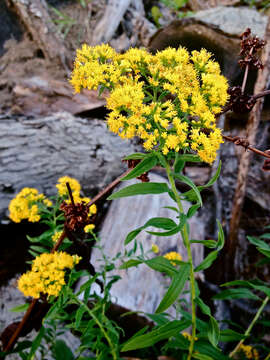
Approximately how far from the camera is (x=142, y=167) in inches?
33.5

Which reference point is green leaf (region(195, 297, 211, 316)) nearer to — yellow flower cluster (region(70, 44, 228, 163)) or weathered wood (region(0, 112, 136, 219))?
yellow flower cluster (region(70, 44, 228, 163))

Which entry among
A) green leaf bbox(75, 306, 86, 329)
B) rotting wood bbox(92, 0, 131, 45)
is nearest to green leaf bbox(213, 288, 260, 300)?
green leaf bbox(75, 306, 86, 329)

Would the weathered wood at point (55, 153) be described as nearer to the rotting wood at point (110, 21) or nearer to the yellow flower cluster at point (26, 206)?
the yellow flower cluster at point (26, 206)

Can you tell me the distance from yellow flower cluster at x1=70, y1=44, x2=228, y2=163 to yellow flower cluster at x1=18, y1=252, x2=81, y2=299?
555 mm

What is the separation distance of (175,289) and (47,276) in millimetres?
489

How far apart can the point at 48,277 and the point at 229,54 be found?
236 cm

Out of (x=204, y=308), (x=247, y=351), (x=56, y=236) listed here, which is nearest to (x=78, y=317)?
(x=56, y=236)

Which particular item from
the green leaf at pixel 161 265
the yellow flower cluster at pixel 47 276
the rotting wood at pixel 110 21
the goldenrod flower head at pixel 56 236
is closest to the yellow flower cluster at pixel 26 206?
the goldenrod flower head at pixel 56 236

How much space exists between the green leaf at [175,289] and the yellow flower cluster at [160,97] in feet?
1.25

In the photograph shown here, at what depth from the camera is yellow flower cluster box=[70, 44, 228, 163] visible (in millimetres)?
833

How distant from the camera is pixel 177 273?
94cm

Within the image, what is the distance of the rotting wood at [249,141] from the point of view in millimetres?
1924

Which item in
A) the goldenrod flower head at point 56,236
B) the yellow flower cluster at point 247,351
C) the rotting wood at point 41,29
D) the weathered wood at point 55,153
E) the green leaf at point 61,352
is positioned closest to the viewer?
the goldenrod flower head at point 56,236

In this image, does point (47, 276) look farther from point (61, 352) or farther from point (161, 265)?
point (61, 352)
